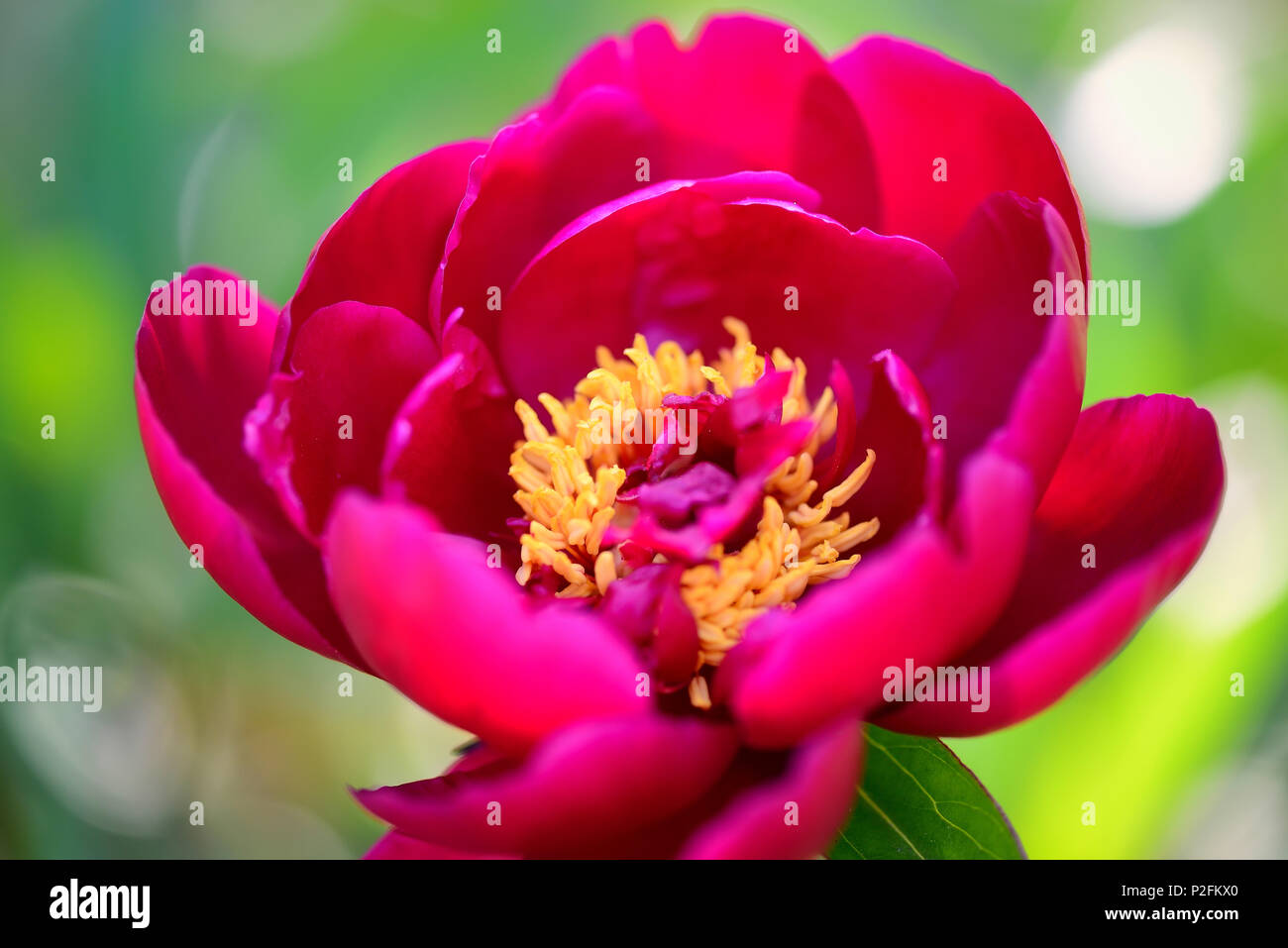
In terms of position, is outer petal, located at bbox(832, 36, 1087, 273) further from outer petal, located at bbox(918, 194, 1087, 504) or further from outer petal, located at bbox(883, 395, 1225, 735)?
outer petal, located at bbox(883, 395, 1225, 735)

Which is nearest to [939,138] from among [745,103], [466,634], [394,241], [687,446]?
[745,103]

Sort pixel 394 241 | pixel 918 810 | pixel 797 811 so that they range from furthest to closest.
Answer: pixel 394 241, pixel 918 810, pixel 797 811

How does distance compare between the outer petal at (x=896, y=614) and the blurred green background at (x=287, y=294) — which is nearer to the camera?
the outer petal at (x=896, y=614)

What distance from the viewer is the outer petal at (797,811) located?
17.6 inches

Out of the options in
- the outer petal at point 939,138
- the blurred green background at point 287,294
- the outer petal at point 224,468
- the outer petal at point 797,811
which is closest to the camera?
the outer petal at point 797,811

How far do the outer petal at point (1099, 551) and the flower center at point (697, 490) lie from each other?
0.38 ft

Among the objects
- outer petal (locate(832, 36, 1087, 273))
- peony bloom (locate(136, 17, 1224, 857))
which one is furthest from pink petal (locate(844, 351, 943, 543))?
outer petal (locate(832, 36, 1087, 273))

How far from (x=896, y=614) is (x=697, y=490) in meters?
0.22

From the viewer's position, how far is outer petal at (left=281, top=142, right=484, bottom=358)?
67cm

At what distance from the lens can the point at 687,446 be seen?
0.71 metres

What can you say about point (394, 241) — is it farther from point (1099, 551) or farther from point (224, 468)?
point (1099, 551)

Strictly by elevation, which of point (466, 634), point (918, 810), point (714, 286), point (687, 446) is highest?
point (714, 286)

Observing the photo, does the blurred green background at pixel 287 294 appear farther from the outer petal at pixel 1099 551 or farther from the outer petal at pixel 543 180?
the outer petal at pixel 543 180

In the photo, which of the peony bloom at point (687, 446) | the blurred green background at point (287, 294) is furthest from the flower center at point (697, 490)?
the blurred green background at point (287, 294)
